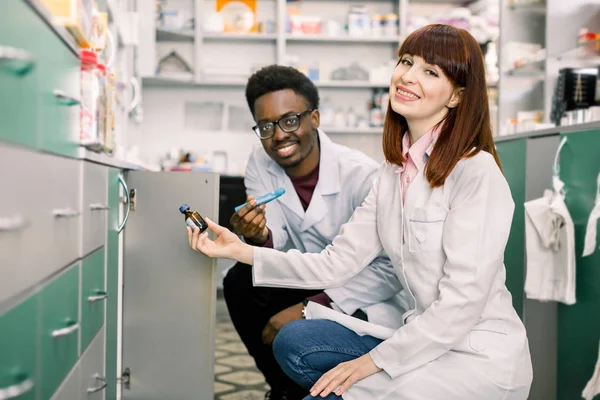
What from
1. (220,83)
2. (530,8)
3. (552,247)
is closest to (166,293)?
(552,247)

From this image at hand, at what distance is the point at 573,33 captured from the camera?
3.33 meters

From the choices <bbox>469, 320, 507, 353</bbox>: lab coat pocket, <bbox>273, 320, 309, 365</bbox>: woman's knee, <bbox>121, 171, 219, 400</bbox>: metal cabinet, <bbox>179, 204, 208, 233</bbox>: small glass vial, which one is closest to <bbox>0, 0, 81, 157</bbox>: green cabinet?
<bbox>179, 204, 208, 233</bbox>: small glass vial

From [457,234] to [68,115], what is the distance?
81 centimetres

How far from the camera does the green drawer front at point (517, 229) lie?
2414mm

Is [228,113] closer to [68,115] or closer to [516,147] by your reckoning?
[516,147]

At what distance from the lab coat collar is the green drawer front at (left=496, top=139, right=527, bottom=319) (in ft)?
2.50

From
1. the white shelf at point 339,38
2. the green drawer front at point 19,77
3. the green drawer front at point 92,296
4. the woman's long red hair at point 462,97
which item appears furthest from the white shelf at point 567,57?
the green drawer front at point 19,77

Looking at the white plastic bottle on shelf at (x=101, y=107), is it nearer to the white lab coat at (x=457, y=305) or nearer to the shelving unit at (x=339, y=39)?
the white lab coat at (x=457, y=305)

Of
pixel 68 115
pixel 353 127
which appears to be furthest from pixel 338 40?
pixel 68 115

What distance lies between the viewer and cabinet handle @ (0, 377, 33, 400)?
34.6 inches

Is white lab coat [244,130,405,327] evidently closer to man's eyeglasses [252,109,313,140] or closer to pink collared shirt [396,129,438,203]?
man's eyeglasses [252,109,313,140]

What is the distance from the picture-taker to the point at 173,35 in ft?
17.0

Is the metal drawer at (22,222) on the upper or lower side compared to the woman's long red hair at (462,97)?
lower

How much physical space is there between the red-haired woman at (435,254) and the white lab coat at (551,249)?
0.68 metres
